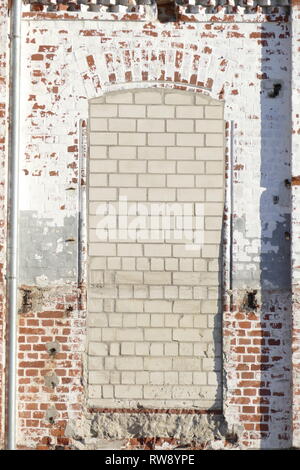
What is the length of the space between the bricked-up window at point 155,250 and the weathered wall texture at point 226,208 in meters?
0.11

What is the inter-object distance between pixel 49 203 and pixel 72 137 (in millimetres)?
646

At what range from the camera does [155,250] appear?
695 centimetres

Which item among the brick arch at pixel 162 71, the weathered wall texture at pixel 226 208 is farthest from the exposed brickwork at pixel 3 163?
the brick arch at pixel 162 71

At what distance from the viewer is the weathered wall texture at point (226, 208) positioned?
22.5ft

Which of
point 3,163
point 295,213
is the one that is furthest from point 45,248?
point 295,213

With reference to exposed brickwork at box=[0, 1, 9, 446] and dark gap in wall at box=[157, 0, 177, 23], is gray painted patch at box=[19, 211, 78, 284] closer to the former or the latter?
exposed brickwork at box=[0, 1, 9, 446]

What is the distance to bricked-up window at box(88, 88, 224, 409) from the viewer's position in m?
6.90

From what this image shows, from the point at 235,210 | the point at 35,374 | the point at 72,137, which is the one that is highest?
the point at 72,137

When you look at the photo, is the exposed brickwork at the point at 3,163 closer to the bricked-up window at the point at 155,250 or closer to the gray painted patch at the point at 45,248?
the gray painted patch at the point at 45,248

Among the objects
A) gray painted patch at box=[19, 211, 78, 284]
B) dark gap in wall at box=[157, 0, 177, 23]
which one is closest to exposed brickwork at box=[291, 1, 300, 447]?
dark gap in wall at box=[157, 0, 177, 23]

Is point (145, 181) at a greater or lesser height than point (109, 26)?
lesser

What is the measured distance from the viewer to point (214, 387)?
22.7 ft

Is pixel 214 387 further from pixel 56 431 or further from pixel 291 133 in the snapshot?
pixel 291 133

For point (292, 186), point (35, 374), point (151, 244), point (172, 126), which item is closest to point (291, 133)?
point (292, 186)
